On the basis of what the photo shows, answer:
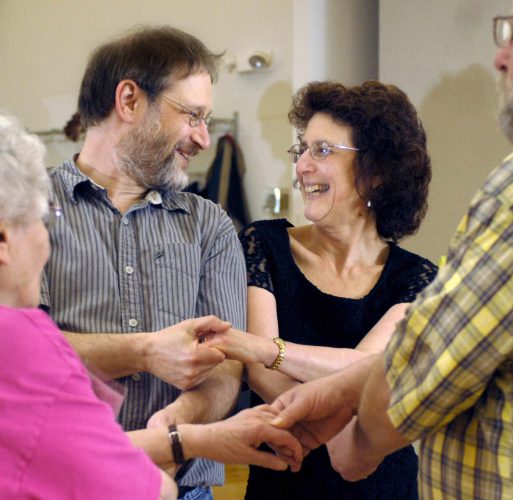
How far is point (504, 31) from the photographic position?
147 cm

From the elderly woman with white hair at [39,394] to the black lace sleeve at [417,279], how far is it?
1081 millimetres

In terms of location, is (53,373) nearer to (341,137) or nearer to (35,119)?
(341,137)

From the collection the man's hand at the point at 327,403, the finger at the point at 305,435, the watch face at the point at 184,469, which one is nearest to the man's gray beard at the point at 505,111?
the man's hand at the point at 327,403

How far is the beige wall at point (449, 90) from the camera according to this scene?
12.3 ft

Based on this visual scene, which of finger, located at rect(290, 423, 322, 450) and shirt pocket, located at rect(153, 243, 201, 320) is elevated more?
shirt pocket, located at rect(153, 243, 201, 320)

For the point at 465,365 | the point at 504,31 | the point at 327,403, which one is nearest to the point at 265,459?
the point at 327,403

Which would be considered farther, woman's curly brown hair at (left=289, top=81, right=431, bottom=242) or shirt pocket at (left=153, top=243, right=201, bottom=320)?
woman's curly brown hair at (left=289, top=81, right=431, bottom=242)

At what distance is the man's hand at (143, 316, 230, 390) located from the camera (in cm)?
179

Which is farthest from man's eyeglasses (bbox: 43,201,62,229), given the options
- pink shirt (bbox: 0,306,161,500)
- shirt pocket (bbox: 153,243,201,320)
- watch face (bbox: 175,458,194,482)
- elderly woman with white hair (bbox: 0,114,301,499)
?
watch face (bbox: 175,458,194,482)

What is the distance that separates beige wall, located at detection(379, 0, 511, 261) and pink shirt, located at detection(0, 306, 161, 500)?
2.88m

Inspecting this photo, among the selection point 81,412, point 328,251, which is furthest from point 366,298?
point 81,412

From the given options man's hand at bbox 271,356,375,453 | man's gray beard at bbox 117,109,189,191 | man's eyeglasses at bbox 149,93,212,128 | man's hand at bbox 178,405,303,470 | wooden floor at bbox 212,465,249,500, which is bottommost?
wooden floor at bbox 212,465,249,500

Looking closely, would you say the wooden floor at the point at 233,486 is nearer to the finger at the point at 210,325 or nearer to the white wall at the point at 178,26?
the white wall at the point at 178,26

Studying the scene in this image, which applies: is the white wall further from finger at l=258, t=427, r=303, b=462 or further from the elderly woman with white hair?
the elderly woman with white hair
